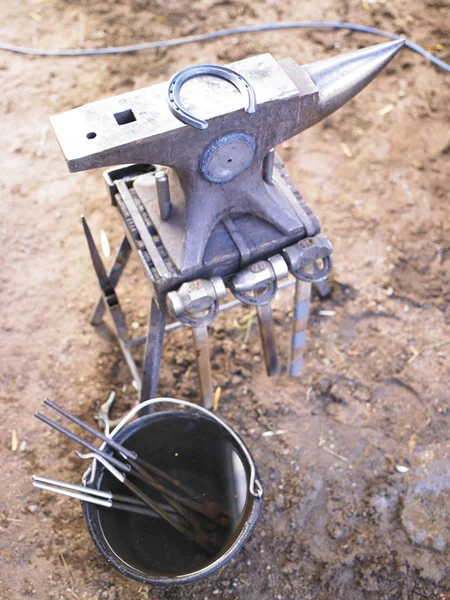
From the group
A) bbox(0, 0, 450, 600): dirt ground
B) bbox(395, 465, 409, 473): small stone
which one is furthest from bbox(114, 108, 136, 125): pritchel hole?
bbox(395, 465, 409, 473): small stone

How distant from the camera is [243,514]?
2434mm

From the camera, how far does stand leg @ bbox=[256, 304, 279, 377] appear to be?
2.87 m

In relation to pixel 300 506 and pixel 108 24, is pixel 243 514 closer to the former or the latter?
pixel 300 506

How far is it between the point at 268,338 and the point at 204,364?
39cm

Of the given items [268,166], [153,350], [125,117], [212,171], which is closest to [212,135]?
[212,171]

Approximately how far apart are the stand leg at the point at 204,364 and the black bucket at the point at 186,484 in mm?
Answer: 284

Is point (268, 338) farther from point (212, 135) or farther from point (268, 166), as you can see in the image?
point (212, 135)

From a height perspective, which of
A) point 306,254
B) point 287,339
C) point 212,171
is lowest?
point 287,339

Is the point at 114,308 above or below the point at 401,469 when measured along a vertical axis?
above

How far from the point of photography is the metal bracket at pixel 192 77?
6.61ft

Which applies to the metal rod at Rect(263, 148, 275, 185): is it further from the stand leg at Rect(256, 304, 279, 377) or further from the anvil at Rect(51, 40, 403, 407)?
the stand leg at Rect(256, 304, 279, 377)

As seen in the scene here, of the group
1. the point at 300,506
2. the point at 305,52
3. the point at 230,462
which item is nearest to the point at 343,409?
the point at 300,506

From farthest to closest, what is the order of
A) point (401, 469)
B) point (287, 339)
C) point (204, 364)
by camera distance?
point (287, 339)
point (401, 469)
point (204, 364)

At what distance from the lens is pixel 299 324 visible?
9.87 ft
